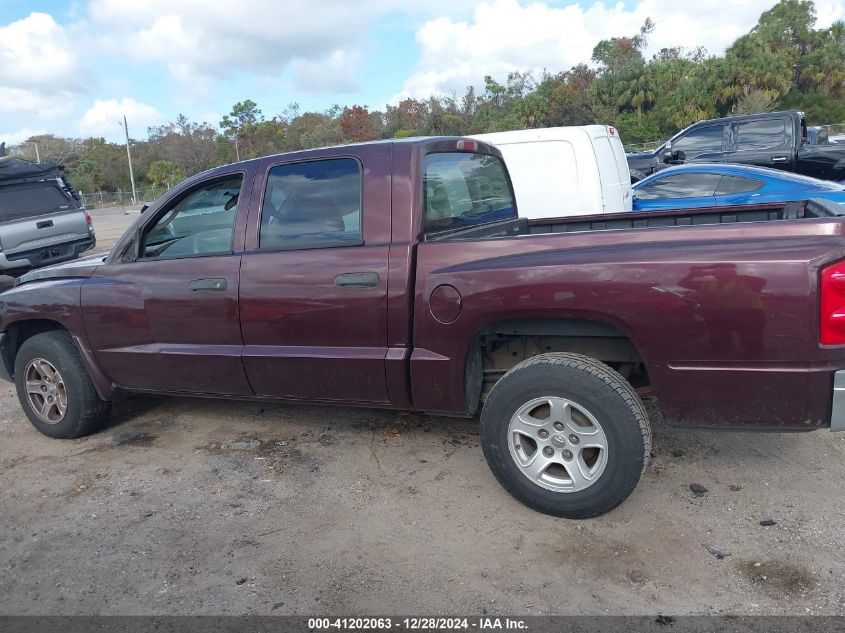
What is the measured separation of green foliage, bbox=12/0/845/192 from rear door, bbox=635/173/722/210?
2750 centimetres

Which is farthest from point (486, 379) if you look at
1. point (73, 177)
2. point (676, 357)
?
point (73, 177)

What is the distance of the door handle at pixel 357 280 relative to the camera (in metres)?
3.56

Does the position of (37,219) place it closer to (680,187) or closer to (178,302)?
(178,302)

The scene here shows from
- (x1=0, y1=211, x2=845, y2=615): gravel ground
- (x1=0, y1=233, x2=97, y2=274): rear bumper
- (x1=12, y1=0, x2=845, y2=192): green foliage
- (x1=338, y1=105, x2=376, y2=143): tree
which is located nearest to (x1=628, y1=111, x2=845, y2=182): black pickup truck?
(x1=0, y1=211, x2=845, y2=615): gravel ground

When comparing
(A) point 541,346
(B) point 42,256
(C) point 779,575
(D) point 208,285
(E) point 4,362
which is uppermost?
(D) point 208,285

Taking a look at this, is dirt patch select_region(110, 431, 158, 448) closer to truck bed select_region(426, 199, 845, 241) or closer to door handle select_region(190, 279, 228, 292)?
door handle select_region(190, 279, 228, 292)

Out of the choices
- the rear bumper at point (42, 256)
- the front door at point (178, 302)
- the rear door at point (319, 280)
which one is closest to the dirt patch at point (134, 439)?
the front door at point (178, 302)

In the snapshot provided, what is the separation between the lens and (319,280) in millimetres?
3691

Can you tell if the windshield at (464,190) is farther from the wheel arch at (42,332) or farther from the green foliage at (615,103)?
the green foliage at (615,103)

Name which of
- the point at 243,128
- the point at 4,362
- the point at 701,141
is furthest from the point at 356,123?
the point at 4,362

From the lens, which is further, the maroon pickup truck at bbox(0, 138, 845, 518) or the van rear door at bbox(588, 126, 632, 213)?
the van rear door at bbox(588, 126, 632, 213)

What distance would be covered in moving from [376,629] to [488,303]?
1.49 meters

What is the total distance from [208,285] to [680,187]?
21.3 ft

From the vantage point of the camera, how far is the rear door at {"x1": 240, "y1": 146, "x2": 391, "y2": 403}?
3.62 m
